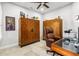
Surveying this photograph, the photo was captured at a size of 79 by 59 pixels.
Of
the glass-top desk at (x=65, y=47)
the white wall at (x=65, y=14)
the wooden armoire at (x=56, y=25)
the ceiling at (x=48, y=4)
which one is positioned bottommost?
the glass-top desk at (x=65, y=47)

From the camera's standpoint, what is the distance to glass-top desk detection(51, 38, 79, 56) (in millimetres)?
1176

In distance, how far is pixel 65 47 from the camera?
133 cm

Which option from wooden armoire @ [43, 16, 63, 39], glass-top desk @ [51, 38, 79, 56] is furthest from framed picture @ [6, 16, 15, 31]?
glass-top desk @ [51, 38, 79, 56]

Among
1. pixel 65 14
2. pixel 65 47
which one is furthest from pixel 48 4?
pixel 65 47

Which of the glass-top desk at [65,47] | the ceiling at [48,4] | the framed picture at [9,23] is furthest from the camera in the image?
the framed picture at [9,23]

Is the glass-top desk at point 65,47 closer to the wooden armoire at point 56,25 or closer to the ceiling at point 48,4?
the wooden armoire at point 56,25

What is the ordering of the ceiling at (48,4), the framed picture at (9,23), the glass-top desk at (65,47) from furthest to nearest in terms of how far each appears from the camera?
1. the framed picture at (9,23)
2. the ceiling at (48,4)
3. the glass-top desk at (65,47)

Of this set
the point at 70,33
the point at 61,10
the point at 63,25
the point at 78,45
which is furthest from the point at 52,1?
the point at 78,45

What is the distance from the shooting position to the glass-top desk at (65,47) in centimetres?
118

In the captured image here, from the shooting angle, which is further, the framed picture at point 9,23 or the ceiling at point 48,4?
the framed picture at point 9,23

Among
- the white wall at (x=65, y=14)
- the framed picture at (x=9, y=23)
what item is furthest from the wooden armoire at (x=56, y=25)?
the framed picture at (x=9, y=23)

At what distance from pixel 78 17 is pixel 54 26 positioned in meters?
0.45

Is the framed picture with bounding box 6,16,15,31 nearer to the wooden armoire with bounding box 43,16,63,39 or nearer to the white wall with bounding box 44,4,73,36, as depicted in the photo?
the wooden armoire with bounding box 43,16,63,39

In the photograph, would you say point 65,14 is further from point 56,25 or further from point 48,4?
point 48,4
